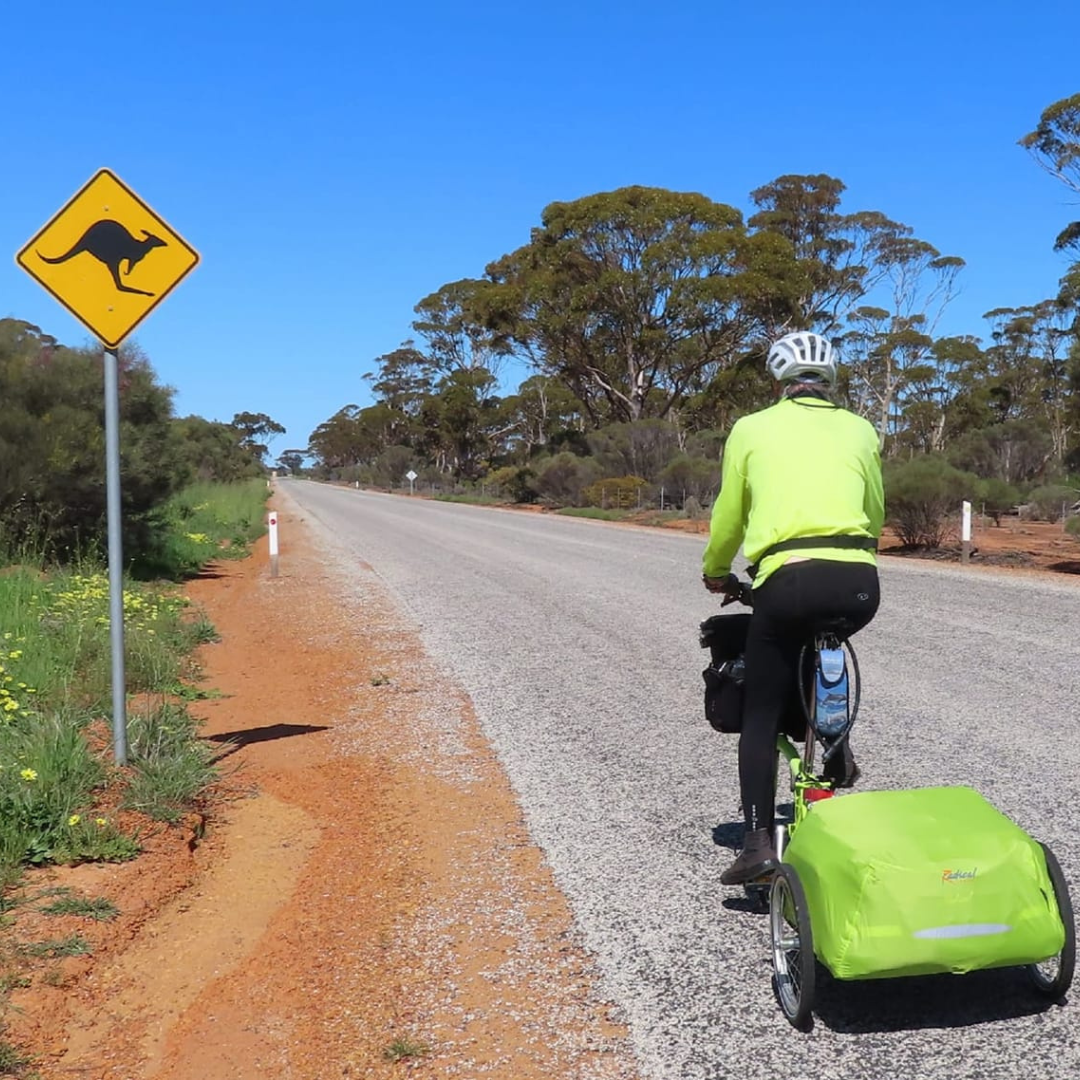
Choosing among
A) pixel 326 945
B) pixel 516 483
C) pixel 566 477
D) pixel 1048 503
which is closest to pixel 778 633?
pixel 326 945

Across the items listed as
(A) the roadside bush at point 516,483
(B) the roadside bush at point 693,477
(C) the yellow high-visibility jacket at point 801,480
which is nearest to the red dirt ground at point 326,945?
(C) the yellow high-visibility jacket at point 801,480

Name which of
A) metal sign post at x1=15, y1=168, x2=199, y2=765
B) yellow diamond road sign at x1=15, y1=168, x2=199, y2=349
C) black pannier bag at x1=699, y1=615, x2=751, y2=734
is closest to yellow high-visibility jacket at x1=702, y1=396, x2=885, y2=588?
black pannier bag at x1=699, y1=615, x2=751, y2=734

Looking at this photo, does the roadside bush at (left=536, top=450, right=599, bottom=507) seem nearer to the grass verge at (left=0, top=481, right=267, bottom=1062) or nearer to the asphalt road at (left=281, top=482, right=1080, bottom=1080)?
the asphalt road at (left=281, top=482, right=1080, bottom=1080)

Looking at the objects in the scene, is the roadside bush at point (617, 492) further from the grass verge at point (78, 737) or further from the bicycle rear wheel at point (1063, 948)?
the bicycle rear wheel at point (1063, 948)

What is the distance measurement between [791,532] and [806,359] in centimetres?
58

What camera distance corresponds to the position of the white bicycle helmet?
328 cm

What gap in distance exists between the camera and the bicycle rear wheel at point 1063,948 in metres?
2.71

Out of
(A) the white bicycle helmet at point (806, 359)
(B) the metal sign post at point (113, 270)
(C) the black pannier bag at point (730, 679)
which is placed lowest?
(C) the black pannier bag at point (730, 679)

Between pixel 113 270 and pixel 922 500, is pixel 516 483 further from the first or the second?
pixel 113 270

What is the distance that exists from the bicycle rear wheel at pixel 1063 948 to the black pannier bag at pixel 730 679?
0.85m

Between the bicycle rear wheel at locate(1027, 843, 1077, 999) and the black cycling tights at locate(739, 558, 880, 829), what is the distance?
0.80 metres

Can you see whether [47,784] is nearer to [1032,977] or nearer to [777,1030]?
[777,1030]

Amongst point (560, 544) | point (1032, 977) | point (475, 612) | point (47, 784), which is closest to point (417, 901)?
point (47, 784)

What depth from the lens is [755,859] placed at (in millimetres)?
3309
